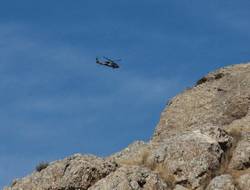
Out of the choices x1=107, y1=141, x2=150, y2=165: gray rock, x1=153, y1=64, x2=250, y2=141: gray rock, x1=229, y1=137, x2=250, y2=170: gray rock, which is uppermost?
x1=153, y1=64, x2=250, y2=141: gray rock

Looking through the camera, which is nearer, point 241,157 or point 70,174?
point 70,174

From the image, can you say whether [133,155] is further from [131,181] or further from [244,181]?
[244,181]

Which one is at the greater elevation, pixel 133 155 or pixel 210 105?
pixel 210 105

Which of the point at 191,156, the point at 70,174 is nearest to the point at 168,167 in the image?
→ the point at 191,156

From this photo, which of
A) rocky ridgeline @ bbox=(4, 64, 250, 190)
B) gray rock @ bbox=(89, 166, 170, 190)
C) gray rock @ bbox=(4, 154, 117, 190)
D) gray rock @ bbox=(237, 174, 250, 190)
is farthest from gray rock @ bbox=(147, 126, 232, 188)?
gray rock @ bbox=(4, 154, 117, 190)

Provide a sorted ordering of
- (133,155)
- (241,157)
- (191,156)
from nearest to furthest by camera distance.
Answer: (191,156)
(241,157)
(133,155)

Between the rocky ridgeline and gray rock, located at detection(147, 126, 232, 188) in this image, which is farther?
gray rock, located at detection(147, 126, 232, 188)

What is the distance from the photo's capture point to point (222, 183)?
5022 centimetres

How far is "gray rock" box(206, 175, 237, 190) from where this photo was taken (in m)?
49.8

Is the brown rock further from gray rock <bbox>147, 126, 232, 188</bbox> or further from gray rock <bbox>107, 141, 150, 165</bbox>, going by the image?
gray rock <bbox>107, 141, 150, 165</bbox>

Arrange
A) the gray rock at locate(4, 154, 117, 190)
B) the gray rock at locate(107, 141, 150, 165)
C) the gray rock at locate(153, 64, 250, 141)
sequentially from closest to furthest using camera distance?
1. the gray rock at locate(4, 154, 117, 190)
2. the gray rock at locate(107, 141, 150, 165)
3. the gray rock at locate(153, 64, 250, 141)

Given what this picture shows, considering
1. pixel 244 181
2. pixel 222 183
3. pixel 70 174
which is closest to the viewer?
pixel 222 183

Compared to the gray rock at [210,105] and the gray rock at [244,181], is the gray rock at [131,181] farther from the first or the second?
the gray rock at [210,105]

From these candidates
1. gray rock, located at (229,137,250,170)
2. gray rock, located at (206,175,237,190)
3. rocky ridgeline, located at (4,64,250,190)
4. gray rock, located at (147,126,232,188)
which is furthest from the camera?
gray rock, located at (229,137,250,170)
